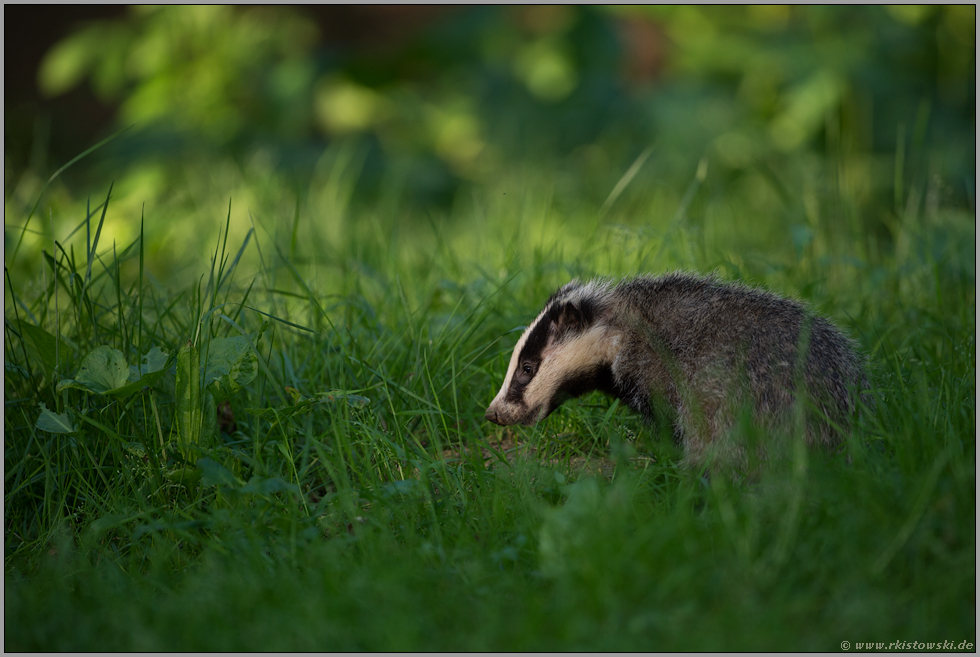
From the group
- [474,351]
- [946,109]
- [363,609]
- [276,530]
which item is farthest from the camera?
[946,109]

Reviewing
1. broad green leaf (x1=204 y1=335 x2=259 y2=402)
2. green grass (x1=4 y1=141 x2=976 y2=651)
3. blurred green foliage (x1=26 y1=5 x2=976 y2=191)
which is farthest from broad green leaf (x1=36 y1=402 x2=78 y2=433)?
blurred green foliage (x1=26 y1=5 x2=976 y2=191)

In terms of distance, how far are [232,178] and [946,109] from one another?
21.9 ft

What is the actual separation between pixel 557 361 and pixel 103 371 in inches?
79.7

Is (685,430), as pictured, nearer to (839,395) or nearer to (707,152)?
(839,395)

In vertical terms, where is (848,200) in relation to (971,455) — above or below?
above

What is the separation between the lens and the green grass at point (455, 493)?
247 centimetres

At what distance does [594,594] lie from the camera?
2453 millimetres

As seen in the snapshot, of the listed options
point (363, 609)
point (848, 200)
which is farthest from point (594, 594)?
point (848, 200)

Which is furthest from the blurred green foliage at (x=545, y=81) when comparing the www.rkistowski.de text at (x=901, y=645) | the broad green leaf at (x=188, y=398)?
the www.rkistowski.de text at (x=901, y=645)

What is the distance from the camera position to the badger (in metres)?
3.22

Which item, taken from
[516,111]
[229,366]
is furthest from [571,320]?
[516,111]

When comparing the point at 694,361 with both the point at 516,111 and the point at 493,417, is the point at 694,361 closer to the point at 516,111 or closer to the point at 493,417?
the point at 493,417

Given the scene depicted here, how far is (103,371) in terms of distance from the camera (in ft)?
11.5

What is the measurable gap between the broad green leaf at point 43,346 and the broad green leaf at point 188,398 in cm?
69
